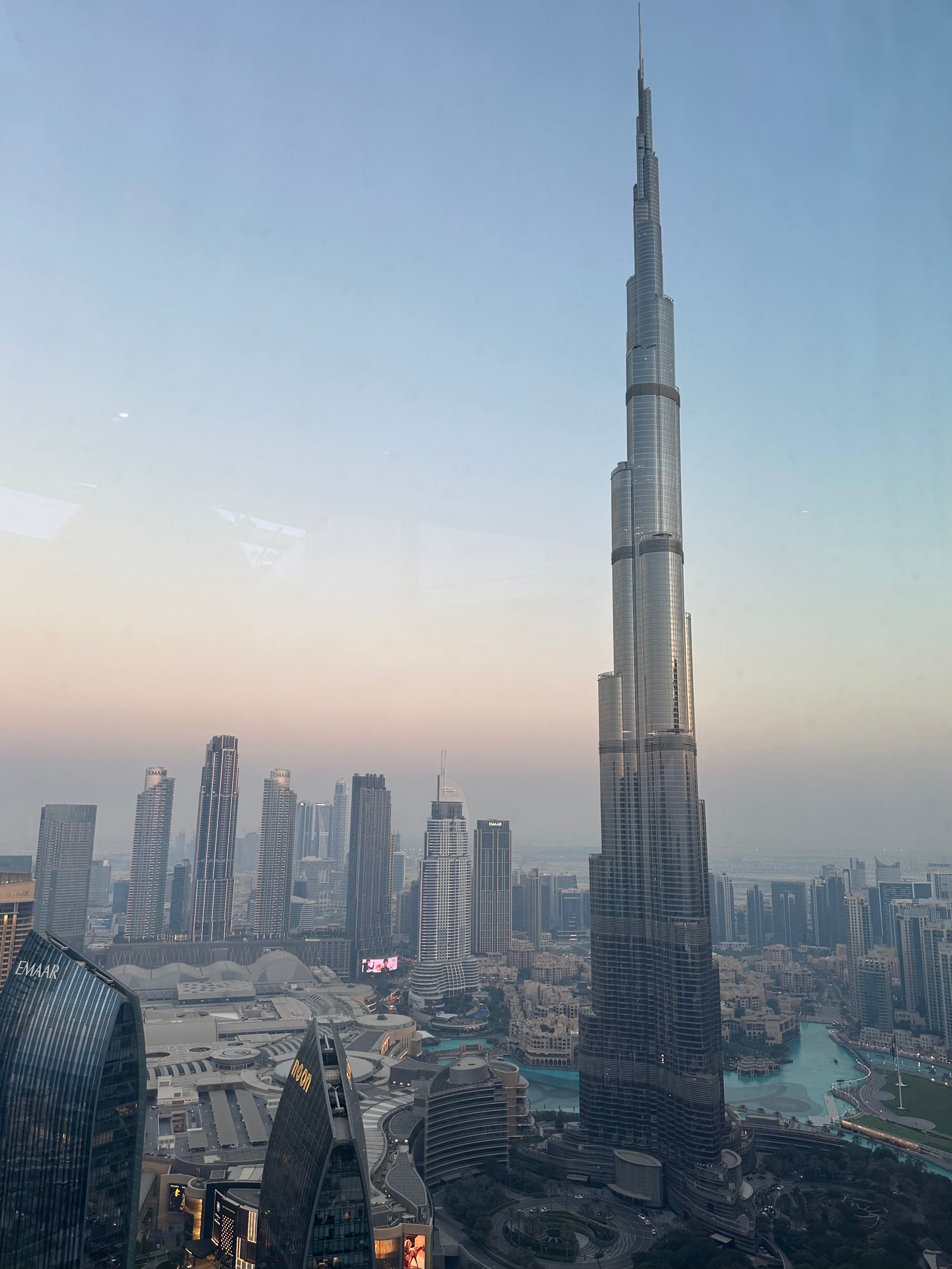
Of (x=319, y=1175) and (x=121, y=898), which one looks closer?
(x=319, y=1175)

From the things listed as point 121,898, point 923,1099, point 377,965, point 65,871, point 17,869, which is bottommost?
point 923,1099

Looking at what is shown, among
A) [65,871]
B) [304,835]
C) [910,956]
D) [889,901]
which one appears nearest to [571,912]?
[304,835]

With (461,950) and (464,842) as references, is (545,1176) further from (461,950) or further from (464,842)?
(464,842)

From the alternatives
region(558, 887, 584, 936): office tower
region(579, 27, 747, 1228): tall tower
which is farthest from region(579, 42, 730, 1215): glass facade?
region(558, 887, 584, 936): office tower

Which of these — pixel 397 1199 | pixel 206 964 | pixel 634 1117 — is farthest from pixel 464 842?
pixel 397 1199

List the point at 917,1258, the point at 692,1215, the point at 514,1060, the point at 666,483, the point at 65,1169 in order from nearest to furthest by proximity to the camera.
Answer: the point at 65,1169, the point at 917,1258, the point at 692,1215, the point at 666,483, the point at 514,1060

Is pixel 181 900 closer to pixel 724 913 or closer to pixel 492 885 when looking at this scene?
pixel 492 885

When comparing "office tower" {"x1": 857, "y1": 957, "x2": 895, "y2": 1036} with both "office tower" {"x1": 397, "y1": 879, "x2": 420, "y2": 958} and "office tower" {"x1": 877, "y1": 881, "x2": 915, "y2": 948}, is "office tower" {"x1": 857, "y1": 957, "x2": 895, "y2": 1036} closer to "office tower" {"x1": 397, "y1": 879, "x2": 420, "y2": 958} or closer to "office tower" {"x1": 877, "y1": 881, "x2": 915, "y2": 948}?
"office tower" {"x1": 877, "y1": 881, "x2": 915, "y2": 948}
